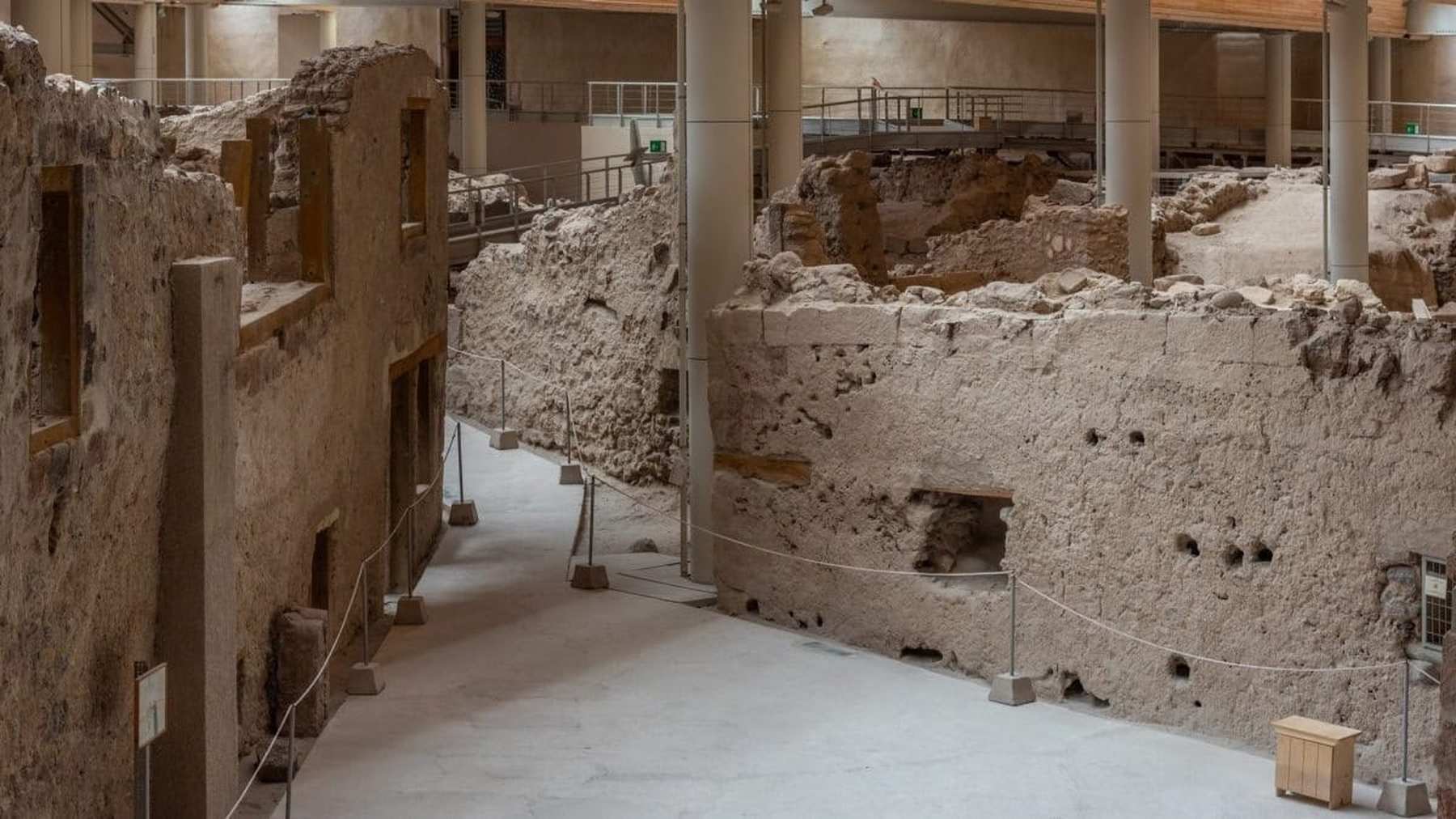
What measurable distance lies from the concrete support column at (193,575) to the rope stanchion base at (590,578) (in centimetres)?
535

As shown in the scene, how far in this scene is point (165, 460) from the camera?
25.5 ft

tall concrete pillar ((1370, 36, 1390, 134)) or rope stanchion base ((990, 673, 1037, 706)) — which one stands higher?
tall concrete pillar ((1370, 36, 1390, 134))

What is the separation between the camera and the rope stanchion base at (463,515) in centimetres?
1568

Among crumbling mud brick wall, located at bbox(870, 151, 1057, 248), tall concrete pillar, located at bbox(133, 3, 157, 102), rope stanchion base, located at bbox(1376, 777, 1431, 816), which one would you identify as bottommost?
rope stanchion base, located at bbox(1376, 777, 1431, 816)

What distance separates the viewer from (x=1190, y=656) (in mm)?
9641

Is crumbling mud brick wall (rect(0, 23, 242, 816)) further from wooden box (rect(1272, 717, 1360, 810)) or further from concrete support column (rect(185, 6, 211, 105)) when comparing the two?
concrete support column (rect(185, 6, 211, 105))

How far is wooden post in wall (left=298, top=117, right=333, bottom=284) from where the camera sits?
11195 mm

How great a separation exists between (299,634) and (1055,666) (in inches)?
163

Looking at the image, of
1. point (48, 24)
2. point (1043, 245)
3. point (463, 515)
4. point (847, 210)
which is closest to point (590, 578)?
point (463, 515)

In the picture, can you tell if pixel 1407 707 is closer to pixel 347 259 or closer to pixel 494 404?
pixel 347 259

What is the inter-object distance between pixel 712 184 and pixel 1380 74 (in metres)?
31.0

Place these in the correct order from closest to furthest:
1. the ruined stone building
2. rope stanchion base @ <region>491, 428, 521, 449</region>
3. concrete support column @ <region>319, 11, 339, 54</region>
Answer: the ruined stone building
rope stanchion base @ <region>491, 428, 521, 449</region>
concrete support column @ <region>319, 11, 339, 54</region>

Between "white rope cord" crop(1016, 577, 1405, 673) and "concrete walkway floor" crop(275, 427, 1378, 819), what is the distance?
1.43 feet

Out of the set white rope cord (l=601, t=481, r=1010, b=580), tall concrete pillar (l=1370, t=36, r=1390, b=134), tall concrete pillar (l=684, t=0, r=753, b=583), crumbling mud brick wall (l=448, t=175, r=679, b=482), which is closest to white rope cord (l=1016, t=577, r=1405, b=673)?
white rope cord (l=601, t=481, r=1010, b=580)
